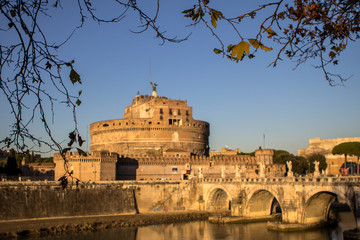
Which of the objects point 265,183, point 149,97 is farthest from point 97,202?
point 149,97

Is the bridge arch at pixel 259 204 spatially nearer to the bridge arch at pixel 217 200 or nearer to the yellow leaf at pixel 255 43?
the bridge arch at pixel 217 200

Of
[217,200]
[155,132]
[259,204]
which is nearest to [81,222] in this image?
→ [217,200]

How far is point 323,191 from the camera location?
99.6 feet

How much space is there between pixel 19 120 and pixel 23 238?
1103 inches

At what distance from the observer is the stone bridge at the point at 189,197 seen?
104ft

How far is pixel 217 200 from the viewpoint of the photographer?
43.1m

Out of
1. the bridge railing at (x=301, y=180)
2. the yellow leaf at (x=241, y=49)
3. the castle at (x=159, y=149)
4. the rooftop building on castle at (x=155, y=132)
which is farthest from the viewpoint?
the rooftop building on castle at (x=155, y=132)

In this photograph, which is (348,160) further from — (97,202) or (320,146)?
(97,202)

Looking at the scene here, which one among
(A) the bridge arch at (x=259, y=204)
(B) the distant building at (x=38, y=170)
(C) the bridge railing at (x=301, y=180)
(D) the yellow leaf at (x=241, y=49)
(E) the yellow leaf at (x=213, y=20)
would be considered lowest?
(A) the bridge arch at (x=259, y=204)

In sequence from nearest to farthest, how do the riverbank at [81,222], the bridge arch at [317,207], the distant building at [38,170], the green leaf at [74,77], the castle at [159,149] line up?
the green leaf at [74,77], the riverbank at [81,222], the bridge arch at [317,207], the castle at [159,149], the distant building at [38,170]

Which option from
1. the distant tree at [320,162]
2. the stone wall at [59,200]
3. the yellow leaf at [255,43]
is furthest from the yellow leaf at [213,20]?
the distant tree at [320,162]

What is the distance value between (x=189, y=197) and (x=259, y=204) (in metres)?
7.91

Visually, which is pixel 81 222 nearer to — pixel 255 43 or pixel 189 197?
pixel 189 197

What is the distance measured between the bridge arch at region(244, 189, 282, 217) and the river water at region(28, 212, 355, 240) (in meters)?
2.28
